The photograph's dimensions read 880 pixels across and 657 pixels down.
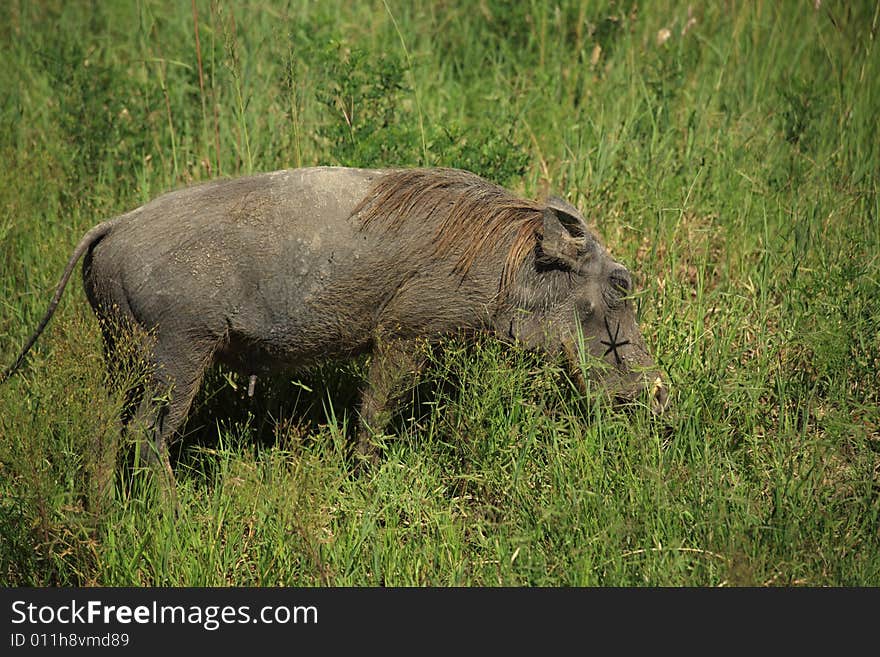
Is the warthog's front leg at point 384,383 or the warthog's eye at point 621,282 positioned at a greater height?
the warthog's eye at point 621,282

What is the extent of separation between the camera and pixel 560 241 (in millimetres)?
4156

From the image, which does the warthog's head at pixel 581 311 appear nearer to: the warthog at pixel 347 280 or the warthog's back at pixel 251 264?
the warthog at pixel 347 280

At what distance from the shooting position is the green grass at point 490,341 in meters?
3.62

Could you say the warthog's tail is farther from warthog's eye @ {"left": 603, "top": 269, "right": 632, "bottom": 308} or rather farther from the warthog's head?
warthog's eye @ {"left": 603, "top": 269, "right": 632, "bottom": 308}

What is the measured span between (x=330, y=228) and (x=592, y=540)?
58.1 inches

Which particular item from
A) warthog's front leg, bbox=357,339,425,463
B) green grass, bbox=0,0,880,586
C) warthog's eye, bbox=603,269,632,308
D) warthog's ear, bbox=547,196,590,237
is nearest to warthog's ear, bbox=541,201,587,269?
warthog's ear, bbox=547,196,590,237

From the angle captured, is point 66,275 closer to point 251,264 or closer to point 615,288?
point 251,264

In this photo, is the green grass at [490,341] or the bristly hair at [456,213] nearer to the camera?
the green grass at [490,341]

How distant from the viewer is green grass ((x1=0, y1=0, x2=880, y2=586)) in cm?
362

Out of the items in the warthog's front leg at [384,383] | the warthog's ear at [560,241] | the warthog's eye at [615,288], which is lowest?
the warthog's front leg at [384,383]

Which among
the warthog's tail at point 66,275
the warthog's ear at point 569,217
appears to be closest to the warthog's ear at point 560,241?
the warthog's ear at point 569,217

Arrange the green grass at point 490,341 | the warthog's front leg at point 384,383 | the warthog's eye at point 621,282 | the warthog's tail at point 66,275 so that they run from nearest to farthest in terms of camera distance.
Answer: the green grass at point 490,341 < the warthog's tail at point 66,275 < the warthog's front leg at point 384,383 < the warthog's eye at point 621,282

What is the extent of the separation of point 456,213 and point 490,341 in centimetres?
51

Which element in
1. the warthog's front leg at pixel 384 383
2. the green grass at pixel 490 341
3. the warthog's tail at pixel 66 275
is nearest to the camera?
the green grass at pixel 490 341
